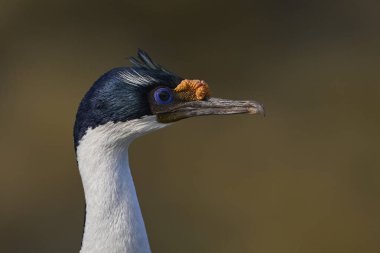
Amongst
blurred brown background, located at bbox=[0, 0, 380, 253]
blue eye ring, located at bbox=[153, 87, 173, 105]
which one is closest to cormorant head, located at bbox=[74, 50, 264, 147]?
blue eye ring, located at bbox=[153, 87, 173, 105]

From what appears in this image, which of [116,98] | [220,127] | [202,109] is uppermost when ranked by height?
[116,98]

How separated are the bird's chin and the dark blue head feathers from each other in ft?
0.25

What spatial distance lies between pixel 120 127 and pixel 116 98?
10 centimetres

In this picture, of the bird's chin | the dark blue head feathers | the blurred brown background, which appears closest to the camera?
the dark blue head feathers

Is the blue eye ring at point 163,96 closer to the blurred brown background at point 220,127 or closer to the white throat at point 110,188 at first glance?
the white throat at point 110,188

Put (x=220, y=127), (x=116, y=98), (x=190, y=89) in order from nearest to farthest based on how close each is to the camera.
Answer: (x=116, y=98)
(x=190, y=89)
(x=220, y=127)

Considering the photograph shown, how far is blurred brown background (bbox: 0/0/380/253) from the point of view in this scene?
17.6 feet

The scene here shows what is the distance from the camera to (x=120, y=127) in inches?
105

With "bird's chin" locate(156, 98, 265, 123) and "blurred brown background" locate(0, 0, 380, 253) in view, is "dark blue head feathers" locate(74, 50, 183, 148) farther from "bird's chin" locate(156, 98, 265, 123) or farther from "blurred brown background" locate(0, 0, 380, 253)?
"blurred brown background" locate(0, 0, 380, 253)

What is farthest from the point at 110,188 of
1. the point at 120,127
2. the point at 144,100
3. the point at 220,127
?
the point at 220,127

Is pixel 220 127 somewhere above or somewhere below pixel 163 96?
below

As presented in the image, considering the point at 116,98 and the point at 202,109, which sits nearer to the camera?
the point at 116,98

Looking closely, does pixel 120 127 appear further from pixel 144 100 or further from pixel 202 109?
pixel 202 109

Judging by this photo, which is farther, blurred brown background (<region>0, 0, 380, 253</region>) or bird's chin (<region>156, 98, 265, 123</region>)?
blurred brown background (<region>0, 0, 380, 253</region>)
